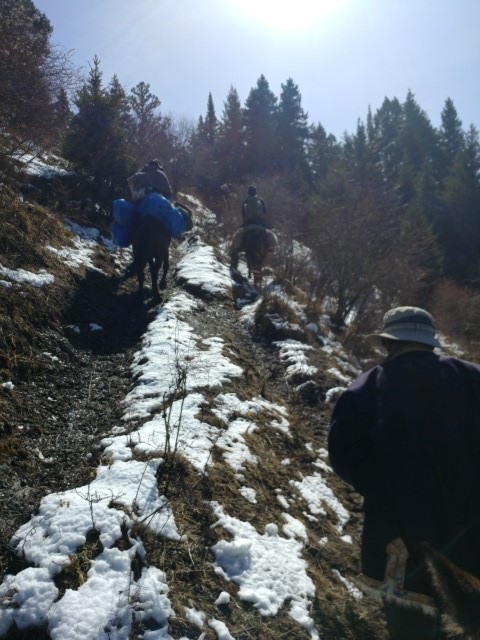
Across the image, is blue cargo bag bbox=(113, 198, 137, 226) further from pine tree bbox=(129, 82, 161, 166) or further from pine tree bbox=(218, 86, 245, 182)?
pine tree bbox=(218, 86, 245, 182)

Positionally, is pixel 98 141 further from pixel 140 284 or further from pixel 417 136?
pixel 417 136

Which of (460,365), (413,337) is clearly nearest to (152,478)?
(413,337)

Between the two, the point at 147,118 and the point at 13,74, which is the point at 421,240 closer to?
the point at 13,74

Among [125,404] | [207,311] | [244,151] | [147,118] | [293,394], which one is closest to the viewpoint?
[125,404]

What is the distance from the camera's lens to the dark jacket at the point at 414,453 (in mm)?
2219

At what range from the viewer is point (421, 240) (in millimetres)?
16172

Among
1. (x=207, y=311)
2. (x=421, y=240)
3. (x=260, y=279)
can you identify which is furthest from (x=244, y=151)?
(x=207, y=311)

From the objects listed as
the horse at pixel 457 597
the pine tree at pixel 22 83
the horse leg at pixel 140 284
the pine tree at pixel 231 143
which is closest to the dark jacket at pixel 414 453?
the horse at pixel 457 597

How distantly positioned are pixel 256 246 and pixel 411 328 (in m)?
10.0

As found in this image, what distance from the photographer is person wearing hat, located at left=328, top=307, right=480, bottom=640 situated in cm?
222

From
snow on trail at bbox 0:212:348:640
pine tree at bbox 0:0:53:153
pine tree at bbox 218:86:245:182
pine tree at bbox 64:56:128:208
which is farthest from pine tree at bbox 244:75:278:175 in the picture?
snow on trail at bbox 0:212:348:640

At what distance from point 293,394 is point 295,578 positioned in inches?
146

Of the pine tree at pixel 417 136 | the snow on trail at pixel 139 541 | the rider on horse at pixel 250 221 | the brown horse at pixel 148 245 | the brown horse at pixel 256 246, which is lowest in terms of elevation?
the snow on trail at pixel 139 541

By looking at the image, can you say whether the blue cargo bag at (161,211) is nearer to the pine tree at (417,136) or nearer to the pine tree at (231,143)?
the pine tree at (231,143)
